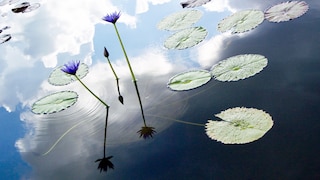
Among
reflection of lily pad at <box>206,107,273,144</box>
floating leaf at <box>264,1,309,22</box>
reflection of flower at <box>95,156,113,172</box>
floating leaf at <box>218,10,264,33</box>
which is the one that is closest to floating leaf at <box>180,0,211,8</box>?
floating leaf at <box>218,10,264,33</box>

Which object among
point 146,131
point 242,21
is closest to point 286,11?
point 242,21

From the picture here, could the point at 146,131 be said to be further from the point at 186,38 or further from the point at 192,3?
the point at 192,3

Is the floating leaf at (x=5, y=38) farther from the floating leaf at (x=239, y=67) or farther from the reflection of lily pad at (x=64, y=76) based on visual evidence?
the floating leaf at (x=239, y=67)

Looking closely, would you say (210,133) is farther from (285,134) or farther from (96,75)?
(96,75)

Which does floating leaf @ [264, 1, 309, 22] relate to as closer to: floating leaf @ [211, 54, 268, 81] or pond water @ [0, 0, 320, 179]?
pond water @ [0, 0, 320, 179]

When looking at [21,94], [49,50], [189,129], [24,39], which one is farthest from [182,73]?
[24,39]

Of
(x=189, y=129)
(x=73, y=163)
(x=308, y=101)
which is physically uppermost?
(x=308, y=101)
